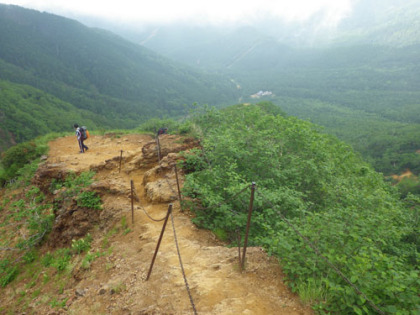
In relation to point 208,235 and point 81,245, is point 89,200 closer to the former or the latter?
point 81,245

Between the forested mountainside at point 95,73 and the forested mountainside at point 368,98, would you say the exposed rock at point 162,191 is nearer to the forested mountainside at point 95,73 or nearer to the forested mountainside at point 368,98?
the forested mountainside at point 368,98

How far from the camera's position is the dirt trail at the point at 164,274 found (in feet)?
11.7

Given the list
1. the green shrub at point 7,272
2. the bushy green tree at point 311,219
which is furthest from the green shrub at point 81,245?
the bushy green tree at point 311,219

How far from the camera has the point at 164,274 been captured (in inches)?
172

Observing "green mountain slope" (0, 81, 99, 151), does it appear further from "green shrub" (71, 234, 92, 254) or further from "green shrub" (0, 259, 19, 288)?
"green shrub" (71, 234, 92, 254)

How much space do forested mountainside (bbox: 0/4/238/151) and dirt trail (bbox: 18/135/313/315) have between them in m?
96.6

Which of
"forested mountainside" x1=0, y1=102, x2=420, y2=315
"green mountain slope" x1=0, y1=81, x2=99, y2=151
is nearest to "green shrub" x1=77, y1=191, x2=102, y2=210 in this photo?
"forested mountainside" x1=0, y1=102, x2=420, y2=315

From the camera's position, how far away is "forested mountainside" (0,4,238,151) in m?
122

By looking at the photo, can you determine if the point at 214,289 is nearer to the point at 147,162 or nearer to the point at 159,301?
the point at 159,301

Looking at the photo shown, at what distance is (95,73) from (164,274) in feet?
601

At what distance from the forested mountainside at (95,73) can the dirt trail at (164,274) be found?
96.6 m

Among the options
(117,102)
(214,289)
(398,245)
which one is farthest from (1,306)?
(117,102)

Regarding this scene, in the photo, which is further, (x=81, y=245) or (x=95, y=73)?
(x=95, y=73)

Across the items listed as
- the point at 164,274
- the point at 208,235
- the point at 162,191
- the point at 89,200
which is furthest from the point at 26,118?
the point at 164,274
